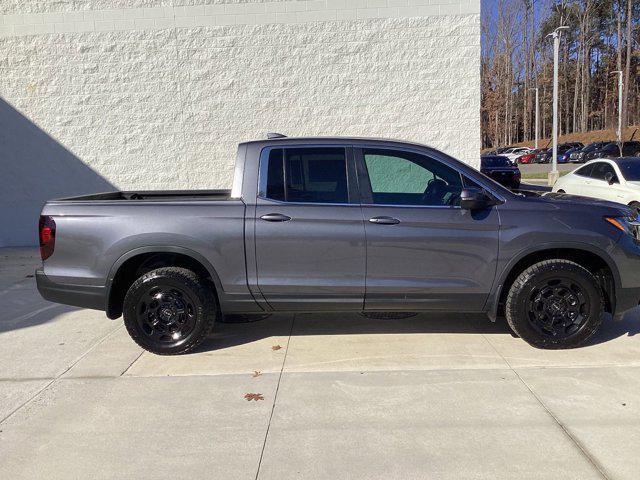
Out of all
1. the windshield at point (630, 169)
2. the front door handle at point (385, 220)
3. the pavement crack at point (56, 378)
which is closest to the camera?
the pavement crack at point (56, 378)

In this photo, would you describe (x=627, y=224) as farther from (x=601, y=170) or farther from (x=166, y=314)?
(x=601, y=170)

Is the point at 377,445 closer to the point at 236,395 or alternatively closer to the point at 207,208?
the point at 236,395

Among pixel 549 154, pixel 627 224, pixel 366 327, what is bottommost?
pixel 366 327

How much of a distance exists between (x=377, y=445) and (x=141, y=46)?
341 inches

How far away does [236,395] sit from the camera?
3850 mm

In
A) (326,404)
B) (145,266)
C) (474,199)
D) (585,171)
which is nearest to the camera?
(326,404)

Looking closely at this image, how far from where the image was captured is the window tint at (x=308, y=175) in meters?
4.47

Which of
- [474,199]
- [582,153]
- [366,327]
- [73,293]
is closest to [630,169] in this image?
[474,199]

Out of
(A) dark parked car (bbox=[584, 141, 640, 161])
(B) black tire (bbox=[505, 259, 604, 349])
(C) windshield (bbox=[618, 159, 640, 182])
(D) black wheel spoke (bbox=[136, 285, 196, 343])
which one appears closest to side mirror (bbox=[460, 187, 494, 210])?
(B) black tire (bbox=[505, 259, 604, 349])

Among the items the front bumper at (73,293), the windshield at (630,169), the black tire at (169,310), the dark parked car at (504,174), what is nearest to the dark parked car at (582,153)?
the dark parked car at (504,174)

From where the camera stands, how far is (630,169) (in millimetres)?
10195

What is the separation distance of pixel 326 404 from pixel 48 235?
2.84 m

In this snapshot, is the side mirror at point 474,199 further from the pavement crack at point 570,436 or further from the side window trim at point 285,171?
the pavement crack at point 570,436

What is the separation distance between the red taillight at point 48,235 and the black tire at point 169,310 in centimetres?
79
